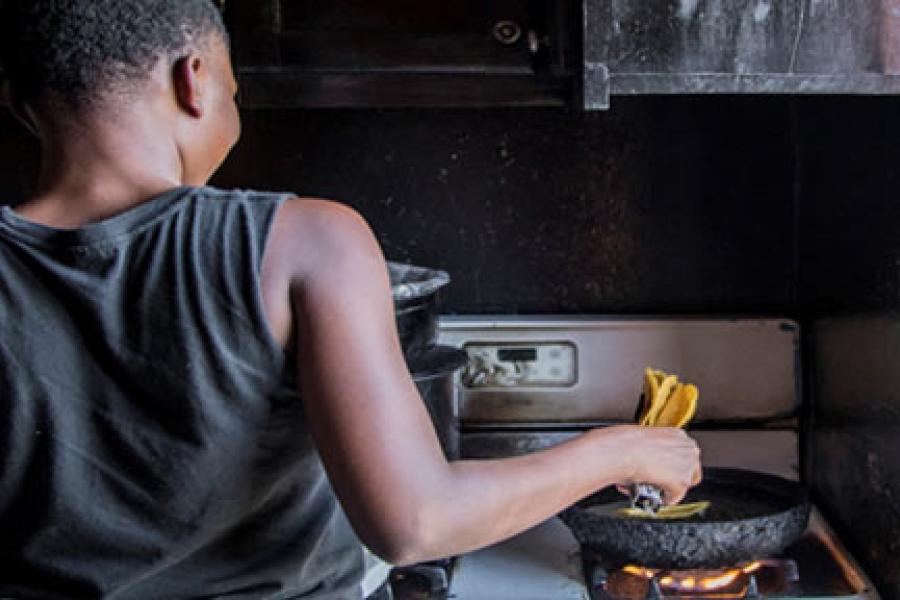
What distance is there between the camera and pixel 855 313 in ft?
4.31

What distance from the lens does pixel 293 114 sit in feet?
5.01

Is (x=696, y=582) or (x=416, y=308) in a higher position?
(x=416, y=308)

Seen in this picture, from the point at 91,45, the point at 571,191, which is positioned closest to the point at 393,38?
the point at 571,191

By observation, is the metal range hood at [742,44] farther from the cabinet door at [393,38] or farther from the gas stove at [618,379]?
the gas stove at [618,379]

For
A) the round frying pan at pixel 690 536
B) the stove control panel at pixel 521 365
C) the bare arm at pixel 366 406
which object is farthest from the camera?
the stove control panel at pixel 521 365

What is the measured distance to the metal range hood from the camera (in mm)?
1058

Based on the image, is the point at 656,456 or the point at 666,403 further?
the point at 666,403

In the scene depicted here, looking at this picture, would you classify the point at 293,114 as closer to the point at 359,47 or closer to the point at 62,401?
the point at 359,47

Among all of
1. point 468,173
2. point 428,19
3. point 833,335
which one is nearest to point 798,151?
point 833,335

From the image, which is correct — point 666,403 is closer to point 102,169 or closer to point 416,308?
point 416,308

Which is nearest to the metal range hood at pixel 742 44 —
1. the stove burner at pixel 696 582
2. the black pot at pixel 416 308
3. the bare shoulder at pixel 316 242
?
the black pot at pixel 416 308

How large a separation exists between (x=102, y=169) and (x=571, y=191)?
903 mm

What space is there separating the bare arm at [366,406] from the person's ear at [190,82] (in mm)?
108

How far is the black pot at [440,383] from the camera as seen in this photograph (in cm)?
122
